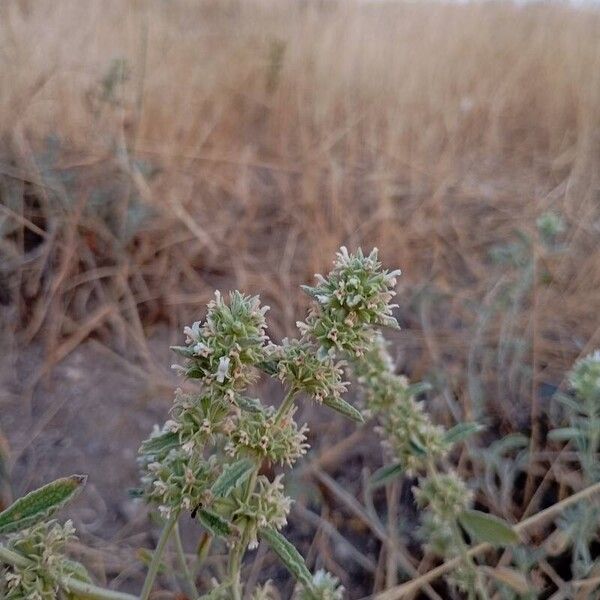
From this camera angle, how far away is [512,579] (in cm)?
146

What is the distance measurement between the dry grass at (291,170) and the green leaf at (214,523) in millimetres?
1334

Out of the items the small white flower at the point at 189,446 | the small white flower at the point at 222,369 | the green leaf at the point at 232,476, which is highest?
the small white flower at the point at 222,369

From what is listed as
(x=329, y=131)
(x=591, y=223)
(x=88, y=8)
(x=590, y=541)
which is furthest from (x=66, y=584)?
(x=88, y=8)

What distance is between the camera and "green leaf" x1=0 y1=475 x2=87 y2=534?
975mm

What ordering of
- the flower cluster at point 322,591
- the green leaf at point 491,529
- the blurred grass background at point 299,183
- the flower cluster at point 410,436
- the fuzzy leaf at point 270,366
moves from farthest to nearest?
1. the blurred grass background at point 299,183
2. the flower cluster at point 410,436
3. the green leaf at point 491,529
4. the flower cluster at point 322,591
5. the fuzzy leaf at point 270,366

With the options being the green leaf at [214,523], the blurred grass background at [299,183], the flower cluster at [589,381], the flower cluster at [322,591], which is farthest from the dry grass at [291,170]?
the green leaf at [214,523]

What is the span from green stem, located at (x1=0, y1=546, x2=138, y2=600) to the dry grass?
4.50ft

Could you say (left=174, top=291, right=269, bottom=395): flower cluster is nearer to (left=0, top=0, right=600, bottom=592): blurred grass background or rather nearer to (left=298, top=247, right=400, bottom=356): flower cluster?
(left=298, top=247, right=400, bottom=356): flower cluster

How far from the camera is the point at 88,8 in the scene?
160 inches

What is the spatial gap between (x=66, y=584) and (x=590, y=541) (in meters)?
1.38

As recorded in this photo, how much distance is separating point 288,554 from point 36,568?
0.37m

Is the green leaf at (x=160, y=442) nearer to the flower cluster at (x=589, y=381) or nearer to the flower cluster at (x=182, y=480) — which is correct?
the flower cluster at (x=182, y=480)

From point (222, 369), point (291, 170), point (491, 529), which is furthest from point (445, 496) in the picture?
point (291, 170)

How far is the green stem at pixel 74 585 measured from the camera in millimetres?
970
